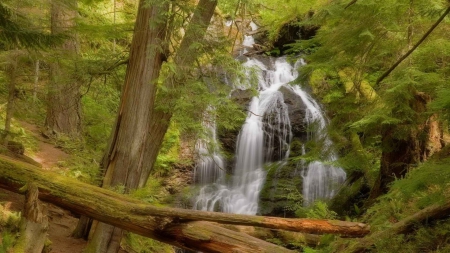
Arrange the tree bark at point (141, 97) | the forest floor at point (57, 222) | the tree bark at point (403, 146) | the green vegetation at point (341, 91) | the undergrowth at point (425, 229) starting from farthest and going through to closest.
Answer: the tree bark at point (403, 146) < the tree bark at point (141, 97) < the forest floor at point (57, 222) < the green vegetation at point (341, 91) < the undergrowth at point (425, 229)

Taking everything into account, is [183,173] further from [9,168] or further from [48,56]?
[9,168]

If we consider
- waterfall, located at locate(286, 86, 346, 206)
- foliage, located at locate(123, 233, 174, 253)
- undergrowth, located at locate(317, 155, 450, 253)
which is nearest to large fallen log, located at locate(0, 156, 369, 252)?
undergrowth, located at locate(317, 155, 450, 253)

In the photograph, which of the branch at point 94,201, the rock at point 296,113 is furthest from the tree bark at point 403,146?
the rock at point 296,113

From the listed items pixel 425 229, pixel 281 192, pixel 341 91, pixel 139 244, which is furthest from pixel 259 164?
pixel 425 229

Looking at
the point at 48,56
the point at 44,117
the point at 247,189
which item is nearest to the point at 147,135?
the point at 48,56

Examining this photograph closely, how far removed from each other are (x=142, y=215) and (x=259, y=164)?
9.36 metres

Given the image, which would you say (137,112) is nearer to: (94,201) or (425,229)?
(94,201)

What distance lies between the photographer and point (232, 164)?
13.7 meters

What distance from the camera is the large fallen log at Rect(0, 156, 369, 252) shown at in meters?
3.81

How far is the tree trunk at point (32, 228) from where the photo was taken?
13.1ft

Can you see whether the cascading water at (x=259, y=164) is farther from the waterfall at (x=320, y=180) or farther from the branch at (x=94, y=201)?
the branch at (x=94, y=201)

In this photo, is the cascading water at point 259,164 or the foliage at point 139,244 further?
the cascading water at point 259,164

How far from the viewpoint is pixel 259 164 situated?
1341cm

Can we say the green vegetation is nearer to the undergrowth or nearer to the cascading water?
the undergrowth
